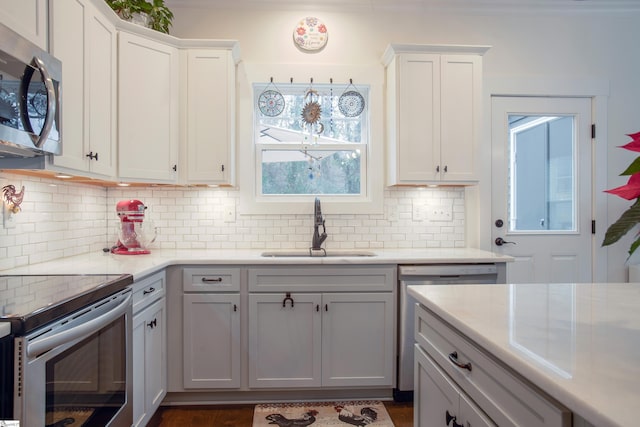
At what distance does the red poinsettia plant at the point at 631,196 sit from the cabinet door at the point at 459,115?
2023 mm

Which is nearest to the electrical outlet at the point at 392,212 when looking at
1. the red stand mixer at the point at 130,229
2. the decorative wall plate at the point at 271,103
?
the decorative wall plate at the point at 271,103

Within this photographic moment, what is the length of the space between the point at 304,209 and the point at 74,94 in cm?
165

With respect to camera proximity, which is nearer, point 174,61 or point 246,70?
point 174,61

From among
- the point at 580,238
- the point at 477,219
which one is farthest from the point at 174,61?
the point at 580,238

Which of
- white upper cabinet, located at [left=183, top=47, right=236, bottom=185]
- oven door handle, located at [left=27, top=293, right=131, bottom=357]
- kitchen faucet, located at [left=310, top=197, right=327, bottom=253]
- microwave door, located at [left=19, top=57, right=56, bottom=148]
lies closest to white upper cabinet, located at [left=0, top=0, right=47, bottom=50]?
microwave door, located at [left=19, top=57, right=56, bottom=148]

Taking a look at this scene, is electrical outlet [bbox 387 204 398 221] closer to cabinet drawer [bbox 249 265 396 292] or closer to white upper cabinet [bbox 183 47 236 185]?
cabinet drawer [bbox 249 265 396 292]

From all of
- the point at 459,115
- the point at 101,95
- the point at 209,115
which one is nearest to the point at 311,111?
the point at 209,115

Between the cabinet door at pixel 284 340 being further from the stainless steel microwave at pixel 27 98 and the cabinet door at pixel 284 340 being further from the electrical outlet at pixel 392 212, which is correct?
the stainless steel microwave at pixel 27 98

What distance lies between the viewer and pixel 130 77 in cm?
232

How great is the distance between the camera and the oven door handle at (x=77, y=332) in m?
1.05

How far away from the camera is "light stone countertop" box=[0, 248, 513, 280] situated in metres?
1.84

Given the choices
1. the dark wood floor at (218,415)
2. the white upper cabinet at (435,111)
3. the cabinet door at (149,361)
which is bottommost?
the dark wood floor at (218,415)

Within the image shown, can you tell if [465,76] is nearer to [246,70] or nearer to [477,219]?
[477,219]

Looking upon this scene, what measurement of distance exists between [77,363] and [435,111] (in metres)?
2.55
